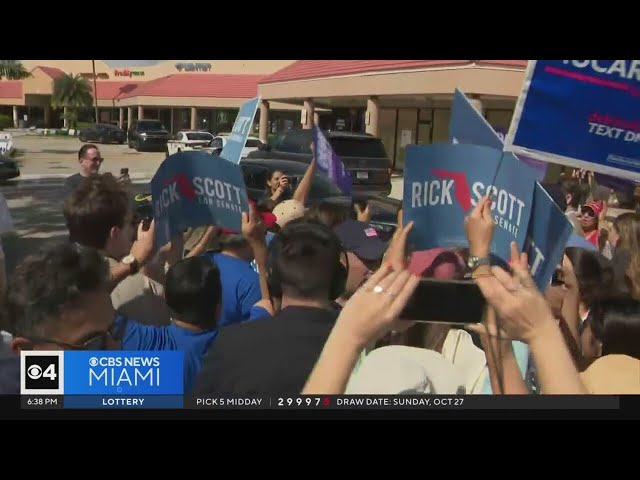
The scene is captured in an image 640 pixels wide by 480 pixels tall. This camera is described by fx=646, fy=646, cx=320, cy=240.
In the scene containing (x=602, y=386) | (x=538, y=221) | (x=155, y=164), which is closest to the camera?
(x=538, y=221)

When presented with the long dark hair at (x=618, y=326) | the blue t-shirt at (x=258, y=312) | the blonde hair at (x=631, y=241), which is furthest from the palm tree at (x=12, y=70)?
the blonde hair at (x=631, y=241)

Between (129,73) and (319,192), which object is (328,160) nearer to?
(319,192)

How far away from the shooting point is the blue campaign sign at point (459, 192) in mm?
2627

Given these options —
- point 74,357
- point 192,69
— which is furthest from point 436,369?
point 192,69

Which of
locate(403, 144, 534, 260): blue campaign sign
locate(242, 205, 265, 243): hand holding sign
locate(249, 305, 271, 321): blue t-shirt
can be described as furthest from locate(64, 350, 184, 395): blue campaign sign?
locate(403, 144, 534, 260): blue campaign sign

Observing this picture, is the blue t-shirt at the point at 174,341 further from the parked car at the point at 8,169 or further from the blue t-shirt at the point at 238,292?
the parked car at the point at 8,169

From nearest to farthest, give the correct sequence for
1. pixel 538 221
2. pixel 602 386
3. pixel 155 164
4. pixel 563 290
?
pixel 538 221, pixel 602 386, pixel 563 290, pixel 155 164

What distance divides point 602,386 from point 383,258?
1.07 m

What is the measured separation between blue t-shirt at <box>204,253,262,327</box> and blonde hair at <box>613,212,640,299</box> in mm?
1789

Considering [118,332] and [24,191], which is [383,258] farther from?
[24,191]

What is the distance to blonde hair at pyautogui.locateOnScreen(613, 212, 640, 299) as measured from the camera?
3127mm

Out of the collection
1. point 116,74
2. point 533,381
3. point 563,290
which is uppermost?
point 116,74

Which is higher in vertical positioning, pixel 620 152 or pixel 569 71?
pixel 569 71

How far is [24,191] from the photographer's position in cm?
326
